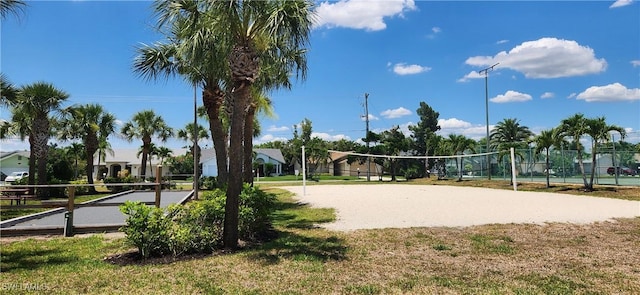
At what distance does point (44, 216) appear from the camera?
1184 centimetres

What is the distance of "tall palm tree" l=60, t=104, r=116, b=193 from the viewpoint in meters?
25.4

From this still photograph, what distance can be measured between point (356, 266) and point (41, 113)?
22.2 metres

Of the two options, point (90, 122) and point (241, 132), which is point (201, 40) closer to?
point (241, 132)

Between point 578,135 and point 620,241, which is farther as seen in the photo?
point 578,135

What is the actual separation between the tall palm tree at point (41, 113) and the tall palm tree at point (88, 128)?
8.80 feet

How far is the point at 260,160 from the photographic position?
57250 mm

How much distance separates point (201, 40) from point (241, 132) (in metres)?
1.86

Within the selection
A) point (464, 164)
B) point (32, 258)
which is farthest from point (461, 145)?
point (32, 258)

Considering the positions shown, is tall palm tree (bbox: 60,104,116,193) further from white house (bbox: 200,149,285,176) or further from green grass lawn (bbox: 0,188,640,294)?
white house (bbox: 200,149,285,176)

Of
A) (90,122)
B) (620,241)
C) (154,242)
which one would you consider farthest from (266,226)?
(90,122)

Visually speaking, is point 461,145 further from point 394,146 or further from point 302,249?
point 302,249

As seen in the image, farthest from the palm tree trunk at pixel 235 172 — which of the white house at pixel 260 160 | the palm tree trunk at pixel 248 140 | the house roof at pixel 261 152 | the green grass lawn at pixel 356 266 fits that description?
the house roof at pixel 261 152

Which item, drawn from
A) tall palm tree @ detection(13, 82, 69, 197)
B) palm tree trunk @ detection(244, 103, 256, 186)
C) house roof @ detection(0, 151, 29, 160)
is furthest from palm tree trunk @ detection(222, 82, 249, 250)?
house roof @ detection(0, 151, 29, 160)

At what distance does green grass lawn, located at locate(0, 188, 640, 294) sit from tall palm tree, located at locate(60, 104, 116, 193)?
64.3ft
